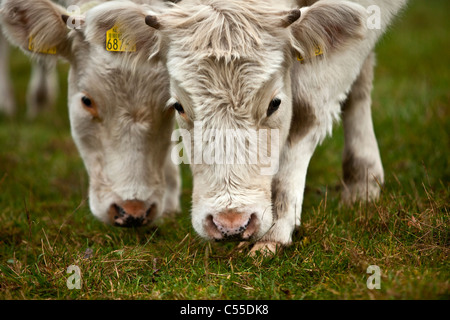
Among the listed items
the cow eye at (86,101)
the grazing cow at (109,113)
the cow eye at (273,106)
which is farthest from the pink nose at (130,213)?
the cow eye at (273,106)

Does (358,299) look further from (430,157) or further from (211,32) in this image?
(430,157)

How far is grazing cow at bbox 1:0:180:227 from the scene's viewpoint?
14.1ft

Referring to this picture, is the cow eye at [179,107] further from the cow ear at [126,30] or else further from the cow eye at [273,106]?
the cow eye at [273,106]

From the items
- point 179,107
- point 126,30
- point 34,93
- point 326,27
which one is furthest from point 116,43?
A: point 34,93

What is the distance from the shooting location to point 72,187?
19.9ft

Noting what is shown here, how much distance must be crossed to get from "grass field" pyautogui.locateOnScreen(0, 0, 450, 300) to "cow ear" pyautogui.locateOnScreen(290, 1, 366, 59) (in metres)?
0.90

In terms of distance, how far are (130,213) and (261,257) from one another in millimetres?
1183

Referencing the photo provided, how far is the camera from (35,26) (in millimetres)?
4559

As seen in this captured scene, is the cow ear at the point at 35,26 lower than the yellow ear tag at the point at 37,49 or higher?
higher

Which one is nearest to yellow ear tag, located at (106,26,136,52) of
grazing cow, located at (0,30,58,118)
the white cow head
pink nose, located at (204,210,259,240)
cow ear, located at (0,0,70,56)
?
the white cow head

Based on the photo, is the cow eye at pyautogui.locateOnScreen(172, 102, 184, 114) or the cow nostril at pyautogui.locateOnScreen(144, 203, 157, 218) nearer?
the cow eye at pyautogui.locateOnScreen(172, 102, 184, 114)

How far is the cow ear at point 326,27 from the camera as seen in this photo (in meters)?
3.65

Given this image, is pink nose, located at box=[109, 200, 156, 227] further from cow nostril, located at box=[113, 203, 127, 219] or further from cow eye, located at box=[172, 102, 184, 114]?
cow eye, located at box=[172, 102, 184, 114]

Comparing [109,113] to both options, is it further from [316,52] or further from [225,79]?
[316,52]
